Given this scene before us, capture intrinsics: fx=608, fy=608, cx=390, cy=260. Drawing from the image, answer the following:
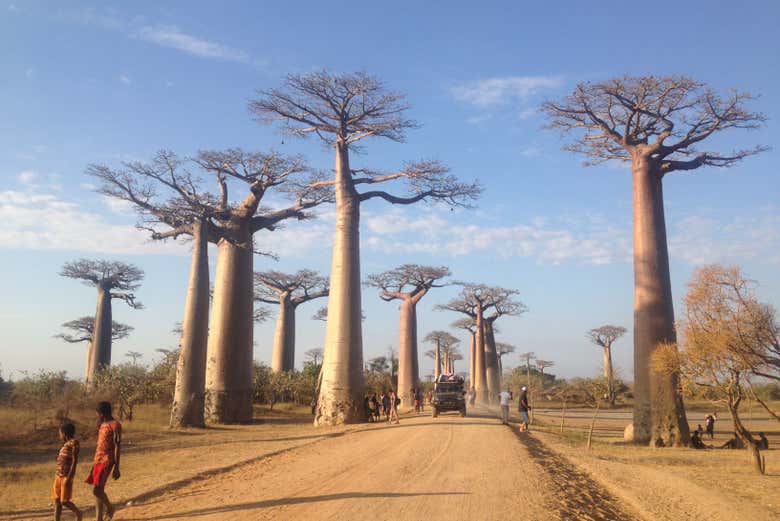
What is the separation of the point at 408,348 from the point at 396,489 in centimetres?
2662

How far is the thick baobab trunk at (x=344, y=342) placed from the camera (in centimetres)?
1683

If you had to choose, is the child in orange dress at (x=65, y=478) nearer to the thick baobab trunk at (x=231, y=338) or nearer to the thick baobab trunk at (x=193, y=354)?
the thick baobab trunk at (x=193, y=354)

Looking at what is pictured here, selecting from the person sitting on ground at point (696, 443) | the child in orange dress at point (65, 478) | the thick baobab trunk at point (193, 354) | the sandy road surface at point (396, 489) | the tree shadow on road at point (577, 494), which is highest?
the thick baobab trunk at point (193, 354)

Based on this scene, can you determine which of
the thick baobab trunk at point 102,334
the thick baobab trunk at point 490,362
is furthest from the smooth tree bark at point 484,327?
the thick baobab trunk at point 102,334

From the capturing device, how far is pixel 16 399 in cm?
1795

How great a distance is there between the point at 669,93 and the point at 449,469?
12095 millimetres

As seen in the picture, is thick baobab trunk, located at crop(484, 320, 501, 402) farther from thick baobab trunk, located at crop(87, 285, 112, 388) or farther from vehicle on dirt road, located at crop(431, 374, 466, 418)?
thick baobab trunk, located at crop(87, 285, 112, 388)

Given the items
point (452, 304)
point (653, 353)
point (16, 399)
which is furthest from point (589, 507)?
point (452, 304)

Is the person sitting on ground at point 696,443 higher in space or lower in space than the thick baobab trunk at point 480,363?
lower

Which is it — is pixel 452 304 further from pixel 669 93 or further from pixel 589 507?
pixel 589 507

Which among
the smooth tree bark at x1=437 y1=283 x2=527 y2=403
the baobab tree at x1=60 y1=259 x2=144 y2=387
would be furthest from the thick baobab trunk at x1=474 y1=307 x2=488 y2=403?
the baobab tree at x1=60 y1=259 x2=144 y2=387

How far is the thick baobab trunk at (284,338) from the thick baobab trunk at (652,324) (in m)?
22.9

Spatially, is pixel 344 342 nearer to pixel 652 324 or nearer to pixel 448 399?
pixel 448 399

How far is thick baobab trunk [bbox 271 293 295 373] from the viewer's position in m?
34.5
